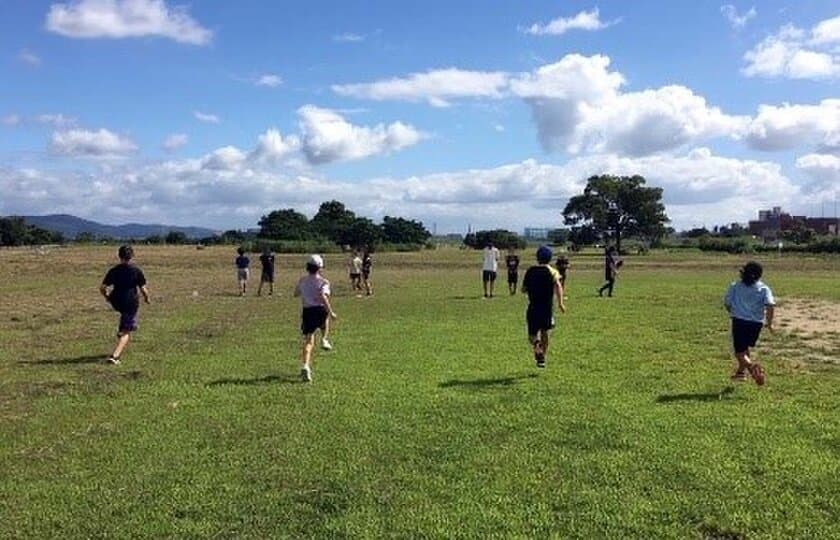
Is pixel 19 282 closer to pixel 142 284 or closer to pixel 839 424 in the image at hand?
pixel 142 284

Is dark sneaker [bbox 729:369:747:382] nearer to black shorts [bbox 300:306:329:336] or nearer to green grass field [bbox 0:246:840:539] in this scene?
green grass field [bbox 0:246:840:539]

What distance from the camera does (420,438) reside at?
8.44m

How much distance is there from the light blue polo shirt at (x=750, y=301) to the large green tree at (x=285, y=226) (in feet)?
404

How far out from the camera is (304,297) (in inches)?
518

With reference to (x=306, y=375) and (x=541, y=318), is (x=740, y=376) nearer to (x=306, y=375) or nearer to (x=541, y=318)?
(x=541, y=318)

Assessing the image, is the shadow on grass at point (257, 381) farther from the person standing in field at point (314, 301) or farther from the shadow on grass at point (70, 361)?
the shadow on grass at point (70, 361)

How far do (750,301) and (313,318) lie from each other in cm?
646

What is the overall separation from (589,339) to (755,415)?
7.54 meters

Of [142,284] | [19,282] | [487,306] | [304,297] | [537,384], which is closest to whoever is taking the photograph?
[537,384]

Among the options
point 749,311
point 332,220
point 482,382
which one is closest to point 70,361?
point 482,382

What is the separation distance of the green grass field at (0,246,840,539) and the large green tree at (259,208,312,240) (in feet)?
391

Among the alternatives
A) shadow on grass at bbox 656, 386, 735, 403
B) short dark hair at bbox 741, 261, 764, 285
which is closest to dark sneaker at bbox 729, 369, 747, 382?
shadow on grass at bbox 656, 386, 735, 403

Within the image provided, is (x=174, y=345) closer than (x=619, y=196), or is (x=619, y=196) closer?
(x=174, y=345)

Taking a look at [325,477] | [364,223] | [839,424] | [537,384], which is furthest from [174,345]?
[364,223]
